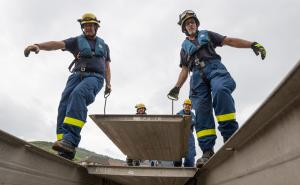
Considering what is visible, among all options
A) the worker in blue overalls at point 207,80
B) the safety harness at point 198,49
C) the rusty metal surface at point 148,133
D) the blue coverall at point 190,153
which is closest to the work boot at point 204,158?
the worker in blue overalls at point 207,80

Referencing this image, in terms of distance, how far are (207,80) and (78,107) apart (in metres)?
1.55

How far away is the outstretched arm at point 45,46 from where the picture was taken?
3358 millimetres

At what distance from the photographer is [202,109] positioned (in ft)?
11.3

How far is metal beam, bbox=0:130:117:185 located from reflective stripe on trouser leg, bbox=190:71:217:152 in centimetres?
146

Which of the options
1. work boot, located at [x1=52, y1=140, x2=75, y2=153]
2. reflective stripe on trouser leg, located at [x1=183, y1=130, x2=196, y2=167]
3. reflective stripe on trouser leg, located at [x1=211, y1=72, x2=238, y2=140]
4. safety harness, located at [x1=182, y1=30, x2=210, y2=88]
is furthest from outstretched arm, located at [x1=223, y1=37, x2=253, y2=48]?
reflective stripe on trouser leg, located at [x1=183, y1=130, x2=196, y2=167]

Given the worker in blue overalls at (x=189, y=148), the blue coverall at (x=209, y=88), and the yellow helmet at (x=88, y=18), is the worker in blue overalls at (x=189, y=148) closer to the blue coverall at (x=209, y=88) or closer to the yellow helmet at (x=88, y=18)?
the blue coverall at (x=209, y=88)

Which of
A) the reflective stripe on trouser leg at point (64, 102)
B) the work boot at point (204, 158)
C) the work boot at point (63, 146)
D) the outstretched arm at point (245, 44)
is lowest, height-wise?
the work boot at point (204, 158)

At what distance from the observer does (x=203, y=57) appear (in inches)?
141

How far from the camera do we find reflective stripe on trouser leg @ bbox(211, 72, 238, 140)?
3.03m

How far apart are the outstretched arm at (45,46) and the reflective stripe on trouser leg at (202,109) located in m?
1.78

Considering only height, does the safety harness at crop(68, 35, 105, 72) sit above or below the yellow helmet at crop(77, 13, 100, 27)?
below

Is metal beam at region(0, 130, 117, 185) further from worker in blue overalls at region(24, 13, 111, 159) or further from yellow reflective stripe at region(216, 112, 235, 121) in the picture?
yellow reflective stripe at region(216, 112, 235, 121)

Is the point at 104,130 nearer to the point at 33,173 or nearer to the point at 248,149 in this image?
the point at 33,173

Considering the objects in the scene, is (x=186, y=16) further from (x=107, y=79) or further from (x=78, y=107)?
(x=78, y=107)
